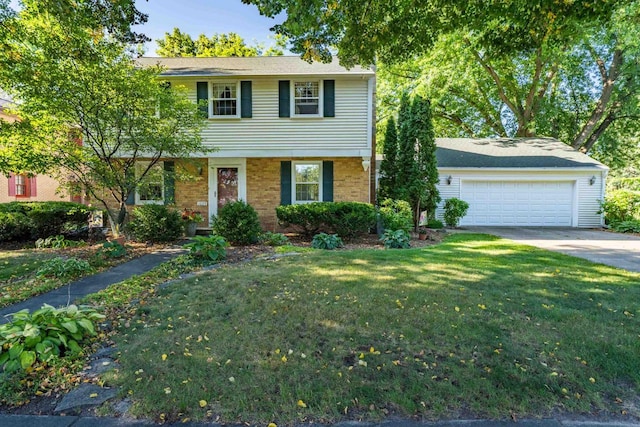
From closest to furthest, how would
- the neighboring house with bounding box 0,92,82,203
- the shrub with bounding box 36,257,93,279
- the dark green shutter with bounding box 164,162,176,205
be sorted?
1. the shrub with bounding box 36,257,93,279
2. the dark green shutter with bounding box 164,162,176,205
3. the neighboring house with bounding box 0,92,82,203

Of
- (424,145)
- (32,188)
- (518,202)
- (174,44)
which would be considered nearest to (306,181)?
(424,145)

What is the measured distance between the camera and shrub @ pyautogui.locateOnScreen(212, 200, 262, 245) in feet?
27.1

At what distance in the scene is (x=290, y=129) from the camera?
11.0m

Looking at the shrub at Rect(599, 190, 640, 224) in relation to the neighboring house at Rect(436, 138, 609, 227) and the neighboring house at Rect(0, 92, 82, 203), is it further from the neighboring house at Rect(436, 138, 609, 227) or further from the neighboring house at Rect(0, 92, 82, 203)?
the neighboring house at Rect(0, 92, 82, 203)

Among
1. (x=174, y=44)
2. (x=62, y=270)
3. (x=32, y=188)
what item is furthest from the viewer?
(x=174, y=44)

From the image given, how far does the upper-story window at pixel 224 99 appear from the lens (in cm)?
1116

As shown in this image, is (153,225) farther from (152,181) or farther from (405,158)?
(405,158)

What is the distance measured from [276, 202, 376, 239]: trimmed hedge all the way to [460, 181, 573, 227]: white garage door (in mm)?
6588

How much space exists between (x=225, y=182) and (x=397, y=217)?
19.9 ft

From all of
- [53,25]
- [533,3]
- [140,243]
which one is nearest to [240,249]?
[140,243]

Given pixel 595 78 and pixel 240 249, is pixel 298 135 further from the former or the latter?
pixel 595 78

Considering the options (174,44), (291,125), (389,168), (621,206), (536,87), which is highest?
(174,44)

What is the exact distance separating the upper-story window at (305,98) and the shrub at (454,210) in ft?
20.9

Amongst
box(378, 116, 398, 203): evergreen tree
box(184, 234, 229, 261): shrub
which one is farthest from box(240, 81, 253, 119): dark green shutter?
box(184, 234, 229, 261): shrub
